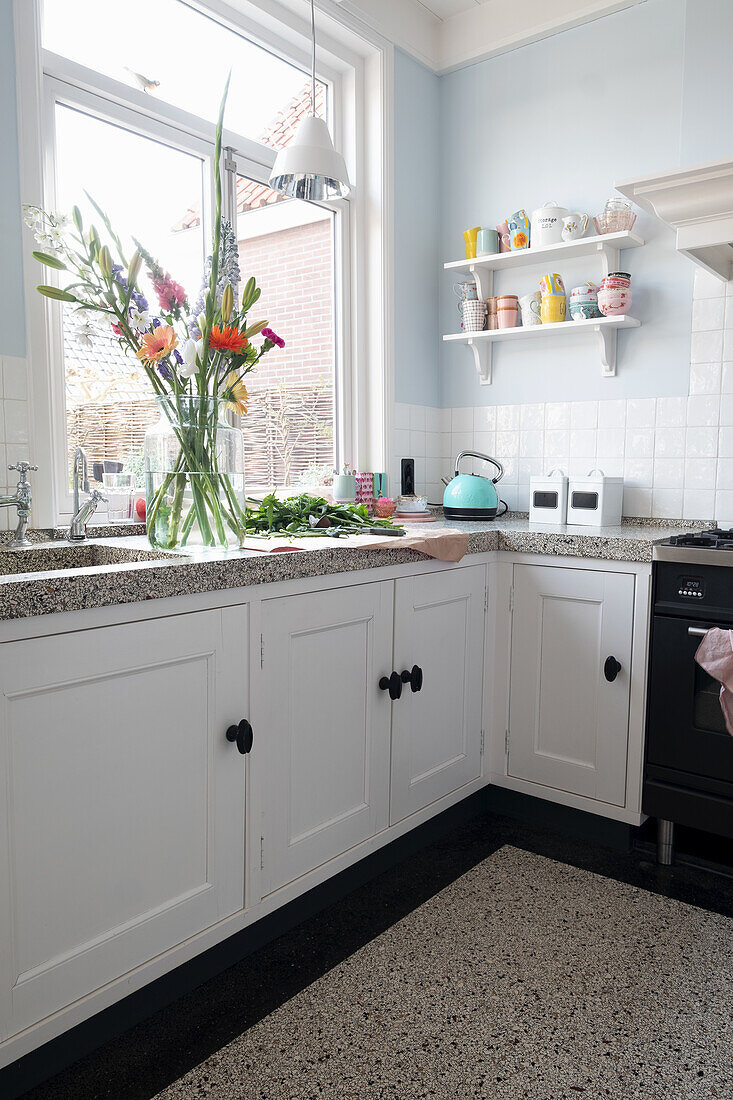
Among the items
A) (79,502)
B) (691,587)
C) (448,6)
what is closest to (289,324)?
(79,502)

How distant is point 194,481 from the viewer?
175 centimetres

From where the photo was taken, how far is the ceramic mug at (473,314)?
3.06m

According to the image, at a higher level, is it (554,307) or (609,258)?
(609,258)

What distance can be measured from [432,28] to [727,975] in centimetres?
346

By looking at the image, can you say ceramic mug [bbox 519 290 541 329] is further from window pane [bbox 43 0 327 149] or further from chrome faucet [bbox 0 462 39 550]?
chrome faucet [bbox 0 462 39 550]

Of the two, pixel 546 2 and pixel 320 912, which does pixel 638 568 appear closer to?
pixel 320 912

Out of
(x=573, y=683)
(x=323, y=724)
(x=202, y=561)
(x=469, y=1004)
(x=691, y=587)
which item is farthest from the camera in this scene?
(x=573, y=683)

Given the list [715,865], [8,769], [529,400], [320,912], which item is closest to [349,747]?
[320,912]

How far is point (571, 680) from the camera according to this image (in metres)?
2.38

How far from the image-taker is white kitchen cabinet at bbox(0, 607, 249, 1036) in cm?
126

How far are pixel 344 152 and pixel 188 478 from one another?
194 centimetres

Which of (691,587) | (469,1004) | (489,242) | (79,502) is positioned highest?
(489,242)

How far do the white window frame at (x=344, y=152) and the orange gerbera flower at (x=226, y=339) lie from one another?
1.84 ft

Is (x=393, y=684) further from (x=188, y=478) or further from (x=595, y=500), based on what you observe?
(x=595, y=500)
